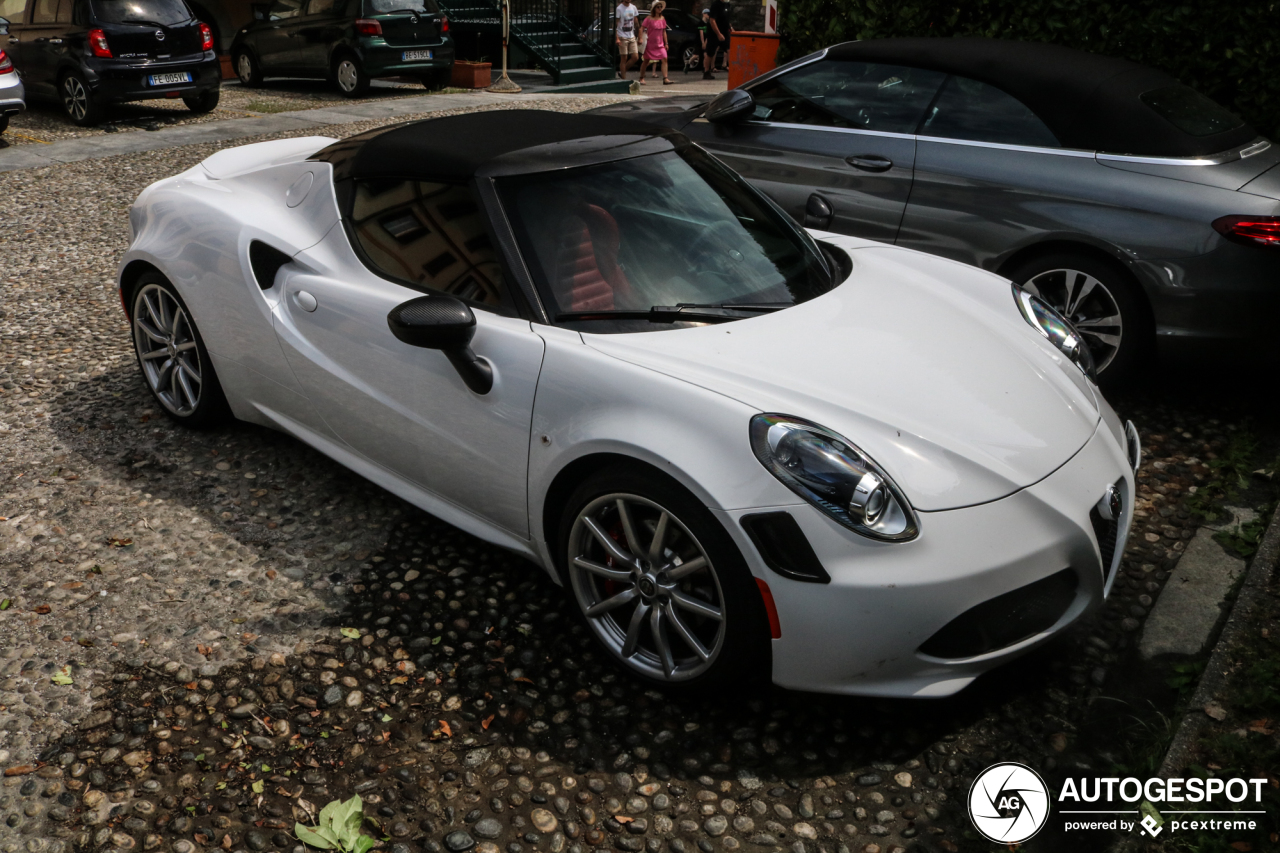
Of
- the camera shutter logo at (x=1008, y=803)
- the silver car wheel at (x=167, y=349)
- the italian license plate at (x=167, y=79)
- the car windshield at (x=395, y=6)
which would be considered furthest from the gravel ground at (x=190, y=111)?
the camera shutter logo at (x=1008, y=803)

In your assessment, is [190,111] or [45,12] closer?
[45,12]

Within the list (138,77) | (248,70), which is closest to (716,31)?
(248,70)

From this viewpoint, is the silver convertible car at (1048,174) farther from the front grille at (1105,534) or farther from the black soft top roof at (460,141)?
the front grille at (1105,534)

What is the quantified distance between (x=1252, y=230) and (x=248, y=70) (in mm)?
16277

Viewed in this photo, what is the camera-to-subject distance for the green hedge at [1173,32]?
24.7 ft

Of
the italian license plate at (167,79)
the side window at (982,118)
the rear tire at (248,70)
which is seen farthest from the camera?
the rear tire at (248,70)

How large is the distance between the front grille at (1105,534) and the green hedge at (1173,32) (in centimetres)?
616

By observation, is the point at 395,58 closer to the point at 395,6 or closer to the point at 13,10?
the point at 395,6

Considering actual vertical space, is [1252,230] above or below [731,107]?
below

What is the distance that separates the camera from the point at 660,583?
2.91m

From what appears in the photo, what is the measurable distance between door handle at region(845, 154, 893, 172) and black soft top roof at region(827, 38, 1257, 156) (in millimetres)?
544

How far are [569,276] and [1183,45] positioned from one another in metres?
6.66

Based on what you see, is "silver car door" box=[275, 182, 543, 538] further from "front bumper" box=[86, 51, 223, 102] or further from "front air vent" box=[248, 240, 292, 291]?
"front bumper" box=[86, 51, 223, 102]

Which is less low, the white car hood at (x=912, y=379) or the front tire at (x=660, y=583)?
the white car hood at (x=912, y=379)
